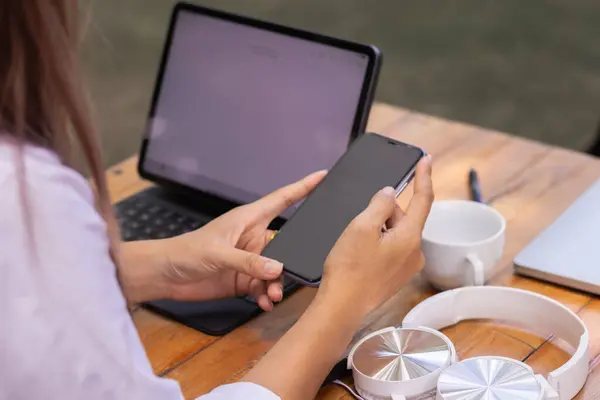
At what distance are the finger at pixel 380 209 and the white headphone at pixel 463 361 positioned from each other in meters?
0.11

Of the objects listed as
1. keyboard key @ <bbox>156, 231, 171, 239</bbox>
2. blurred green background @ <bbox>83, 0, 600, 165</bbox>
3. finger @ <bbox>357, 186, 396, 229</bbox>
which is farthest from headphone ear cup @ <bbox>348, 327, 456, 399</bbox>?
blurred green background @ <bbox>83, 0, 600, 165</bbox>

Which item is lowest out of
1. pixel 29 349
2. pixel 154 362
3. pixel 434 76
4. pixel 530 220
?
pixel 434 76

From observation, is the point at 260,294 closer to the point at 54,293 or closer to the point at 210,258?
the point at 210,258

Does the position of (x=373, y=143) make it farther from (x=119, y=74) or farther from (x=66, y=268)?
(x=119, y=74)

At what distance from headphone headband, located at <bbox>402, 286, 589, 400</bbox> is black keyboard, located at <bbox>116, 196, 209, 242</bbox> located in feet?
1.18

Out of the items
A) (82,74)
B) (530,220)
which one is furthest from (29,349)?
(530,220)

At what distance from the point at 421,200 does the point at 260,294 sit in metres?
0.20

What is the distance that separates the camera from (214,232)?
0.98m

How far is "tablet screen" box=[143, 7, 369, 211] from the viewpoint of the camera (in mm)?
1068

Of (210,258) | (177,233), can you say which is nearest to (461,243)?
(210,258)

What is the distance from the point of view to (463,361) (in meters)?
0.81

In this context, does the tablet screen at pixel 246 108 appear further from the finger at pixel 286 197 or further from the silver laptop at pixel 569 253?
the silver laptop at pixel 569 253

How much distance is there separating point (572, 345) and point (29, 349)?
545 mm

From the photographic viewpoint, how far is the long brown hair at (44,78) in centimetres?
59
